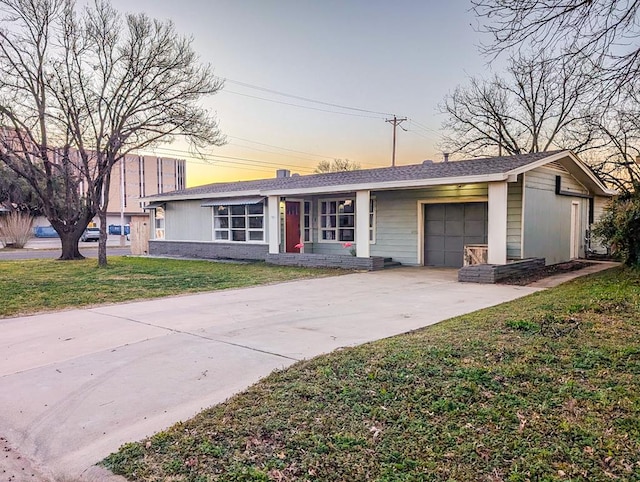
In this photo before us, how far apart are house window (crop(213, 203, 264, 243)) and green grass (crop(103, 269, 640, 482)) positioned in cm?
1343

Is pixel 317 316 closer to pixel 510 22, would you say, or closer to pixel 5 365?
pixel 5 365

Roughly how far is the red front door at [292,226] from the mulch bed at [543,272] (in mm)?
8298

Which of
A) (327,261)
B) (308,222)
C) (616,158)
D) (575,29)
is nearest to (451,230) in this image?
(327,261)

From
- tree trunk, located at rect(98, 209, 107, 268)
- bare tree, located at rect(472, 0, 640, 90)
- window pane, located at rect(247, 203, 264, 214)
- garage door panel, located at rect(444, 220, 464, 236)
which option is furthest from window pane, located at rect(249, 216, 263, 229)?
bare tree, located at rect(472, 0, 640, 90)

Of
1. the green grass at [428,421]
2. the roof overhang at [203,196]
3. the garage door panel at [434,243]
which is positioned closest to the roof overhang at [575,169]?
the garage door panel at [434,243]

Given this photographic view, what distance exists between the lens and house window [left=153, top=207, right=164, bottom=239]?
877 inches

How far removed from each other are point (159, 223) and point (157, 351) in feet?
60.3

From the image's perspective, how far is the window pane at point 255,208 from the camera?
17.7m

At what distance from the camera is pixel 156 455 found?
289 cm

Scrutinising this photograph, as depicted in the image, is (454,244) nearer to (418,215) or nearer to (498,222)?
(418,215)

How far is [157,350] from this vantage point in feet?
17.5

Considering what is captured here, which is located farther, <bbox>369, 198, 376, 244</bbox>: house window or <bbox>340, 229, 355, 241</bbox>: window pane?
<bbox>340, 229, 355, 241</bbox>: window pane

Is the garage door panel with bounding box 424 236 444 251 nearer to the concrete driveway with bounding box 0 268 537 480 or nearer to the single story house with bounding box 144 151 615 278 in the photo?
the single story house with bounding box 144 151 615 278

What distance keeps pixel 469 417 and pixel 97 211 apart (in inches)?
709
